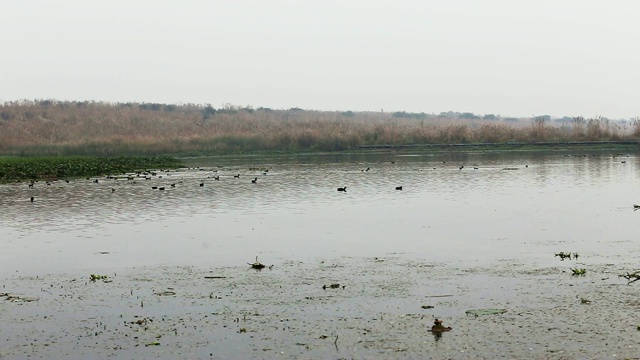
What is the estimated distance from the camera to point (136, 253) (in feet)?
77.0

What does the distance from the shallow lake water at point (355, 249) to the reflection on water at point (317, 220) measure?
0.09 metres

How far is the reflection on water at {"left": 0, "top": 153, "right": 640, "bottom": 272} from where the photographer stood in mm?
22688

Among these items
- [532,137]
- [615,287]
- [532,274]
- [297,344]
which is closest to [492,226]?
[532,274]

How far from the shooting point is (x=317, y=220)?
102ft

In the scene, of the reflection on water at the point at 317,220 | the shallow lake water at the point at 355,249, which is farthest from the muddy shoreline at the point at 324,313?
the reflection on water at the point at 317,220

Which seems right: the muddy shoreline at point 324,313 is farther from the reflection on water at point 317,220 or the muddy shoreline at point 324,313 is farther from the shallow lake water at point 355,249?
the reflection on water at point 317,220

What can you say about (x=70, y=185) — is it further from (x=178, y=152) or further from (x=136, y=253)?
(x=178, y=152)

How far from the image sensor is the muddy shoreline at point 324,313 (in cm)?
1247

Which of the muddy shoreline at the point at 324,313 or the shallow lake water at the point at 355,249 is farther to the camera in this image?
the shallow lake water at the point at 355,249

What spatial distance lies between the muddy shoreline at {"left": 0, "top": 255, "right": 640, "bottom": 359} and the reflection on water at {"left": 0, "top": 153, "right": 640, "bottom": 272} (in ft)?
7.95

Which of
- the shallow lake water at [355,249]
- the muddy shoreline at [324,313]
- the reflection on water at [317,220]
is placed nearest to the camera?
the muddy shoreline at [324,313]

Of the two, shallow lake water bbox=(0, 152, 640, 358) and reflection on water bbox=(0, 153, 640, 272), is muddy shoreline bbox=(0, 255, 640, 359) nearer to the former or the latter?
shallow lake water bbox=(0, 152, 640, 358)

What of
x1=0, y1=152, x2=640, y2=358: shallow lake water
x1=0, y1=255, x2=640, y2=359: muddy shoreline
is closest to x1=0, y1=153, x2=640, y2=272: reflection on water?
x1=0, y1=152, x2=640, y2=358: shallow lake water

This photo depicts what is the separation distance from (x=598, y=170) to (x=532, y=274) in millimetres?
44441
